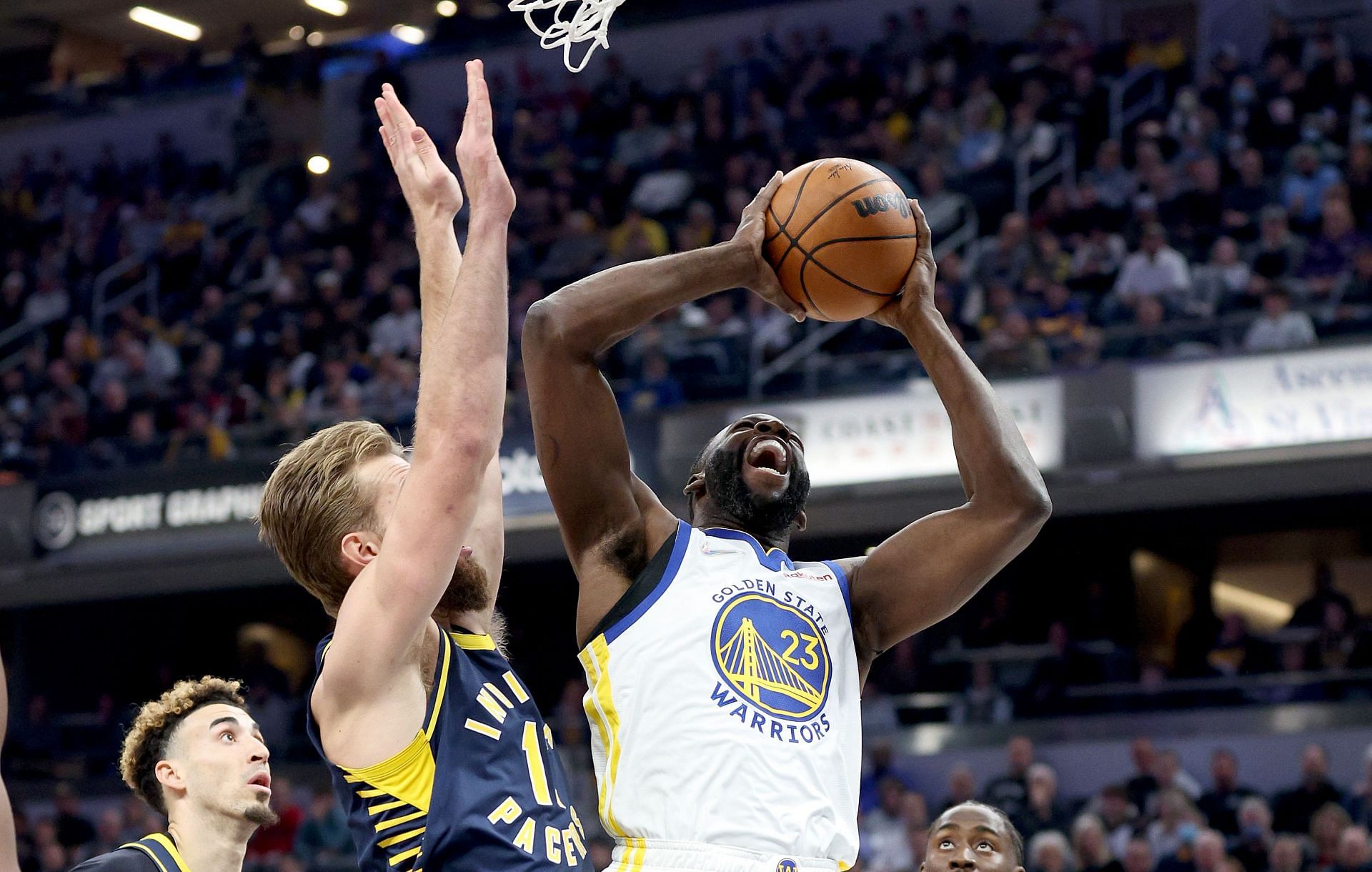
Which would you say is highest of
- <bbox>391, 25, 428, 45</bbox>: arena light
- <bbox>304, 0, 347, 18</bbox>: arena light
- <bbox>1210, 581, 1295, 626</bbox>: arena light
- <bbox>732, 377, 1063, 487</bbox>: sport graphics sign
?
<bbox>304, 0, 347, 18</bbox>: arena light

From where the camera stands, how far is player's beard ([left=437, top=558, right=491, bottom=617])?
304cm

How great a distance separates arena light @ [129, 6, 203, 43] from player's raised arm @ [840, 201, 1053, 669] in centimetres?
2135

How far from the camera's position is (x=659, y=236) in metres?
15.8

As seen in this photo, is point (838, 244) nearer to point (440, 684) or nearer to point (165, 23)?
point (440, 684)

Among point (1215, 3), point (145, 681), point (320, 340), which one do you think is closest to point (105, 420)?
point (320, 340)

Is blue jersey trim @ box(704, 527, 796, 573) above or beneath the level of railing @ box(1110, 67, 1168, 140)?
beneath

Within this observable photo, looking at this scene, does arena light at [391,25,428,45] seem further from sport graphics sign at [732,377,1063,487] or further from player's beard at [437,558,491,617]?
player's beard at [437,558,491,617]

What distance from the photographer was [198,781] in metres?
4.36

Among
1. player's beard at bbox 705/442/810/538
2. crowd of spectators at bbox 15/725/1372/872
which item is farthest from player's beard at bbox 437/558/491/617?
crowd of spectators at bbox 15/725/1372/872

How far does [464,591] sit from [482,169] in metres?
0.78

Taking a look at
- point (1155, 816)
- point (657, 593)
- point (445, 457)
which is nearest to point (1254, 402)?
point (1155, 816)

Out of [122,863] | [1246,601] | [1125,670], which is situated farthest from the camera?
[1246,601]

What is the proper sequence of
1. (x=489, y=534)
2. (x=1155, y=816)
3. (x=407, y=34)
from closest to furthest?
(x=489, y=534) → (x=1155, y=816) → (x=407, y=34)

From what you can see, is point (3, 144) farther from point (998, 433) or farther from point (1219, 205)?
point (998, 433)
